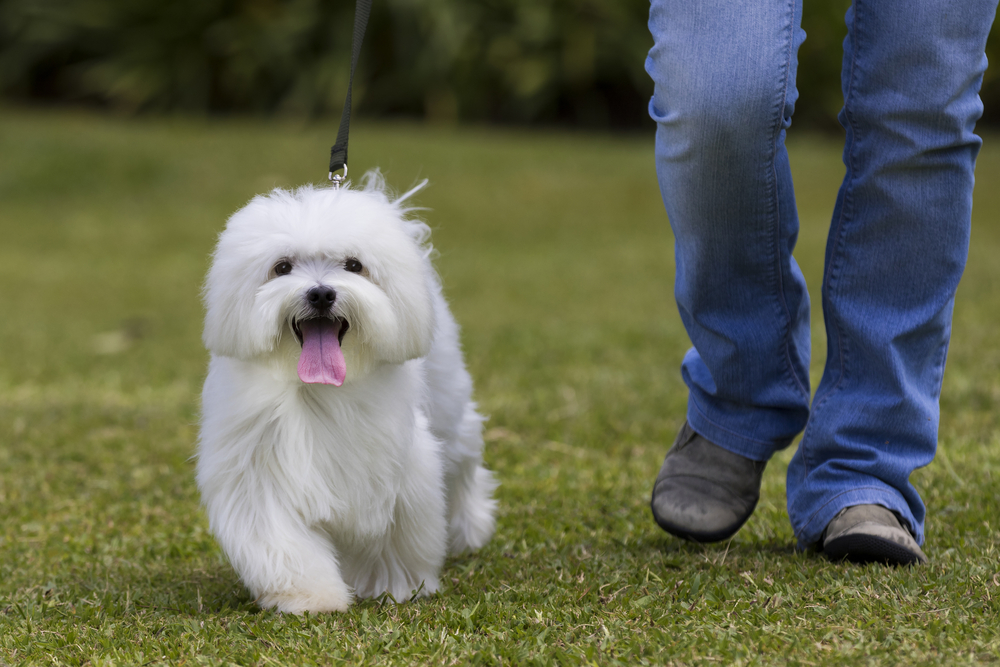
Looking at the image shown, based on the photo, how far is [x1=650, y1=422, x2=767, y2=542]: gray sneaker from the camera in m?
2.94

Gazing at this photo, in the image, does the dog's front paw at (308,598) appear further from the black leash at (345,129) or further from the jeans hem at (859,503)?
the jeans hem at (859,503)

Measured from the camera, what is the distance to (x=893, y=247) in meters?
2.72

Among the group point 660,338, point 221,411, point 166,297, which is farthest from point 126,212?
point 221,411

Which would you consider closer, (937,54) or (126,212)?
(937,54)

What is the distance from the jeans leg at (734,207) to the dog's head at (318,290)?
0.68 metres

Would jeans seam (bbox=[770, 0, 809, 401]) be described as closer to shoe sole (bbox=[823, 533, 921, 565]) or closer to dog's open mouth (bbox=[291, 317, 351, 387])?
shoe sole (bbox=[823, 533, 921, 565])

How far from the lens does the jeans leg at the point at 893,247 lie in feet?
8.46

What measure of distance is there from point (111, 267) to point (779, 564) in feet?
26.2

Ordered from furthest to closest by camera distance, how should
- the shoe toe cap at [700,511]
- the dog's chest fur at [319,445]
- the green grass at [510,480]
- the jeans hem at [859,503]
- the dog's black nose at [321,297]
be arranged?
the shoe toe cap at [700,511] < the jeans hem at [859,503] < the dog's chest fur at [319,445] < the dog's black nose at [321,297] < the green grass at [510,480]

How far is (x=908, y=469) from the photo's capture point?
2.77 metres

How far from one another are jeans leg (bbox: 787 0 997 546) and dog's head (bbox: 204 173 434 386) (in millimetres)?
1051

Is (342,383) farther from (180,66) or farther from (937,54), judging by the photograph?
(180,66)

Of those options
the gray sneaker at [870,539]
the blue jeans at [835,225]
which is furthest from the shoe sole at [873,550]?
the blue jeans at [835,225]

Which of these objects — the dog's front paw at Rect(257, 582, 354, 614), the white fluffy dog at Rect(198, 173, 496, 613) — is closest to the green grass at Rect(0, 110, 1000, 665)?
the dog's front paw at Rect(257, 582, 354, 614)
